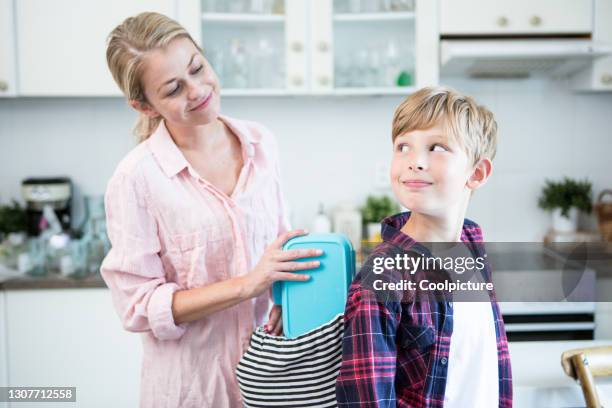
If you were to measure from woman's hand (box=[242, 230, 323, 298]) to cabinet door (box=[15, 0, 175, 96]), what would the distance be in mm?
1562

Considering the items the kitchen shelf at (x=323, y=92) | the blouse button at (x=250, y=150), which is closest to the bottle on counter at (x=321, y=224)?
the kitchen shelf at (x=323, y=92)

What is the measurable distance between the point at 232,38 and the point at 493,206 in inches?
52.4

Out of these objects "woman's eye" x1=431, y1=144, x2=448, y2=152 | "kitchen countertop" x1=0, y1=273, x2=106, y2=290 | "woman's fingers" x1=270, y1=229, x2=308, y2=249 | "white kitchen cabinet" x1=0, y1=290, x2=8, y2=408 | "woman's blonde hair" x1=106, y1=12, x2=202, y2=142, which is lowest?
"white kitchen cabinet" x1=0, y1=290, x2=8, y2=408

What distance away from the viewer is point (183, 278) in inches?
44.6

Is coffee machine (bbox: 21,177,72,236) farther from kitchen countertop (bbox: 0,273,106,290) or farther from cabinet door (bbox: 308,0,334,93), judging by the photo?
cabinet door (bbox: 308,0,334,93)

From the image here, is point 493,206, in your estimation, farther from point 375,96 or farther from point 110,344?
point 110,344

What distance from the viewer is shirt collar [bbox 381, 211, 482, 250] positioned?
840mm

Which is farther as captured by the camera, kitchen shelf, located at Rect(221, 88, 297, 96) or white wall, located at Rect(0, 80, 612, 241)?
white wall, located at Rect(0, 80, 612, 241)

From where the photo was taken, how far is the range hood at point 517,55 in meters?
2.05

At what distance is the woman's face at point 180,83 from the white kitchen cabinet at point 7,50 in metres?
1.44

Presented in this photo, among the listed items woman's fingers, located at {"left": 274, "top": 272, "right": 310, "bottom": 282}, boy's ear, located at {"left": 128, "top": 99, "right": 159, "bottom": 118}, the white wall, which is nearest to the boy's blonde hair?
woman's fingers, located at {"left": 274, "top": 272, "right": 310, "bottom": 282}

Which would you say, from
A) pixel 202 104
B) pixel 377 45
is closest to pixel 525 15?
pixel 377 45

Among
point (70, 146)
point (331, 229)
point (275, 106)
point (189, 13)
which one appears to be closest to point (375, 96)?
point (275, 106)

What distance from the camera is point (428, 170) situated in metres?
0.78
